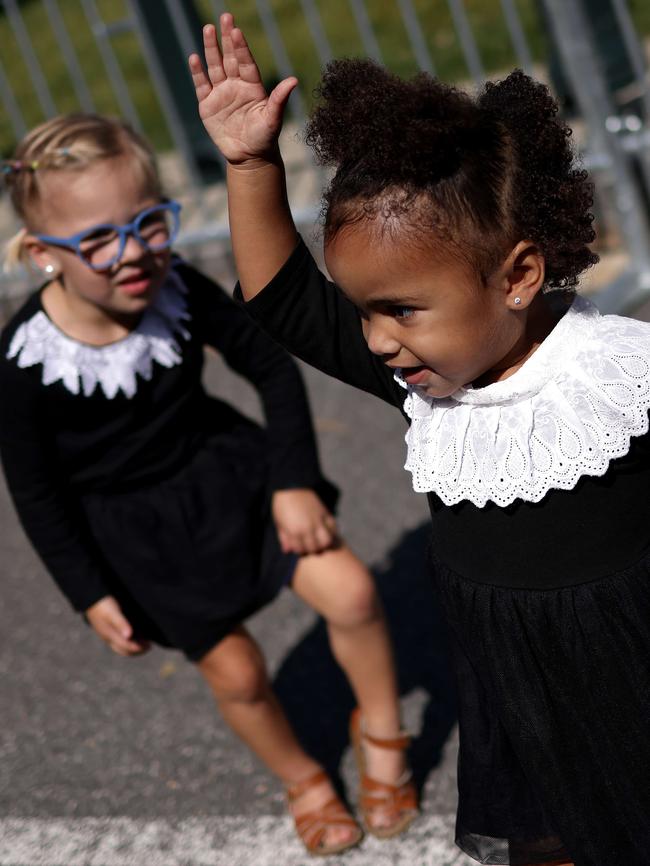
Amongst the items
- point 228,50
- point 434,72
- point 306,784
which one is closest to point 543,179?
point 228,50

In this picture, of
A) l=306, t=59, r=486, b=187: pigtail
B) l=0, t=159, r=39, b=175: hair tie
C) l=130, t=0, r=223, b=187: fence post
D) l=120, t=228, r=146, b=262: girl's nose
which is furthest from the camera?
l=130, t=0, r=223, b=187: fence post

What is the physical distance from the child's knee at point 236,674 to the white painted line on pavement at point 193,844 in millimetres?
364

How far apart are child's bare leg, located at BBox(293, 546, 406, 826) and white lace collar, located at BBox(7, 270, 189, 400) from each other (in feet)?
1.81

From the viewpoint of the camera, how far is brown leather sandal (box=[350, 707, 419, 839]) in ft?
9.24

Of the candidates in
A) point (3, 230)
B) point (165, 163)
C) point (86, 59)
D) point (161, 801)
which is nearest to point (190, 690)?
point (161, 801)

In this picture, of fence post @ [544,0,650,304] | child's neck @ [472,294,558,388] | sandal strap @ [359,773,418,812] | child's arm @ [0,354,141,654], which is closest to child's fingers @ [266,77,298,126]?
child's neck @ [472,294,558,388]

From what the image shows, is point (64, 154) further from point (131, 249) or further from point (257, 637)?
point (257, 637)

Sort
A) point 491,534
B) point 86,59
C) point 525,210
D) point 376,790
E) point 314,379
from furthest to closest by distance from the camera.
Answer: point 86,59 < point 314,379 < point 376,790 < point 491,534 < point 525,210

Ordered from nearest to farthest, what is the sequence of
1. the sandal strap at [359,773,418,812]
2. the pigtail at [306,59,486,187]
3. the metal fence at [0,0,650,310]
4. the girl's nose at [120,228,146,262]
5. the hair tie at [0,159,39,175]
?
the pigtail at [306,59,486,187] < the girl's nose at [120,228,146,262] < the hair tie at [0,159,39,175] < the sandal strap at [359,773,418,812] < the metal fence at [0,0,650,310]

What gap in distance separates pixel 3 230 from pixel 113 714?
4.18 metres

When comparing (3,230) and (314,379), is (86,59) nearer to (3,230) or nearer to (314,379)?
(3,230)

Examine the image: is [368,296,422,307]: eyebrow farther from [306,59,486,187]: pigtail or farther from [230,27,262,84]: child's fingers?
[230,27,262,84]: child's fingers

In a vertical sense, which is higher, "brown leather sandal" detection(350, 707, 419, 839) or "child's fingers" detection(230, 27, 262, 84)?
"child's fingers" detection(230, 27, 262, 84)

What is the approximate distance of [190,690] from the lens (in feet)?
11.6
